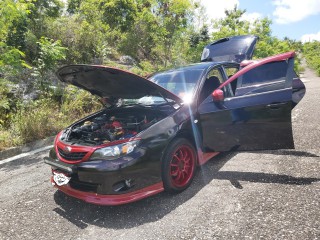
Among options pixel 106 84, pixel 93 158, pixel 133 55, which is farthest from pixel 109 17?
pixel 93 158

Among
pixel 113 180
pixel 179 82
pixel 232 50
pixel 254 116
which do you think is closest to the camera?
pixel 113 180

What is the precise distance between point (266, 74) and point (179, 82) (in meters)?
1.30

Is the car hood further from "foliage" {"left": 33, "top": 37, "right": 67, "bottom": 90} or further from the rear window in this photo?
"foliage" {"left": 33, "top": 37, "right": 67, "bottom": 90}

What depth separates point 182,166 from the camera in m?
3.65

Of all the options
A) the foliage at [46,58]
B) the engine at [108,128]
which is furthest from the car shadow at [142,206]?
the foliage at [46,58]

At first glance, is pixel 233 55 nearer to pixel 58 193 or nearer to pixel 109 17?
pixel 58 193

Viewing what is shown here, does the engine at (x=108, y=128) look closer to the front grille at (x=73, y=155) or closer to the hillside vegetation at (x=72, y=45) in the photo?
the front grille at (x=73, y=155)

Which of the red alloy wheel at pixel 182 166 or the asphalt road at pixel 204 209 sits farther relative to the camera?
the red alloy wheel at pixel 182 166

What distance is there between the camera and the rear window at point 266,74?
385cm

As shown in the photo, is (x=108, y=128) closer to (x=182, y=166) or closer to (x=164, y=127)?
(x=164, y=127)

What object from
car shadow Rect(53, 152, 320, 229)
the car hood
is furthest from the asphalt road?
the car hood

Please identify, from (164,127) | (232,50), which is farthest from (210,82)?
(232,50)

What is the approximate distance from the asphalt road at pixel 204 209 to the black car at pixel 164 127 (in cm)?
27

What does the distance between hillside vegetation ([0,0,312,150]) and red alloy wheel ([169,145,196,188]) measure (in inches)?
159
